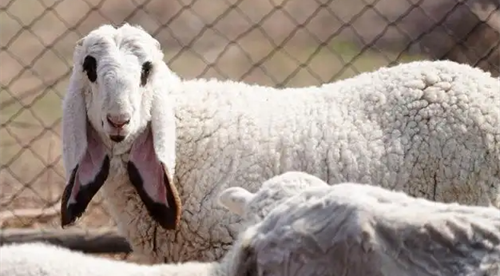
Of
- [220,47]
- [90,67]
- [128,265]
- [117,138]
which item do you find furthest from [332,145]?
[220,47]

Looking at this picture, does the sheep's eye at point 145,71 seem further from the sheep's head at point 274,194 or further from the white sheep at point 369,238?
the white sheep at point 369,238

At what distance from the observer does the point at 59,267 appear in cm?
263

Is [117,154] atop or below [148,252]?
atop

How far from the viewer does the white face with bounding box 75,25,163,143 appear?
143 inches

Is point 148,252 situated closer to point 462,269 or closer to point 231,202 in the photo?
point 231,202

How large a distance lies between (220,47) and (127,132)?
3375mm

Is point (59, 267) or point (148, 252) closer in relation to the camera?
point (59, 267)

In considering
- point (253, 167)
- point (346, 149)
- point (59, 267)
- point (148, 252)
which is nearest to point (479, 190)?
point (346, 149)

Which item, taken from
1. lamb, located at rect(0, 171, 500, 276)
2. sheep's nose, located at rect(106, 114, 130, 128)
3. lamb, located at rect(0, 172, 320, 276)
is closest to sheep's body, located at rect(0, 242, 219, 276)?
lamb, located at rect(0, 172, 320, 276)

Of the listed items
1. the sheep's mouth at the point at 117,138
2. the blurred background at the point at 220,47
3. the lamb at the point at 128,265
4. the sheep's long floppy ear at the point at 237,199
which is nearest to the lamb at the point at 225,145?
the sheep's mouth at the point at 117,138

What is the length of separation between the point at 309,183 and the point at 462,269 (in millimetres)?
503

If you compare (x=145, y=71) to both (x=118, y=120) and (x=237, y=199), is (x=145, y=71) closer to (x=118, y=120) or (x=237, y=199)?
(x=118, y=120)

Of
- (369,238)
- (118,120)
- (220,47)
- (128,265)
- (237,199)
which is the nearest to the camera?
(369,238)

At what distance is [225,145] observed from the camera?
3.83 meters
